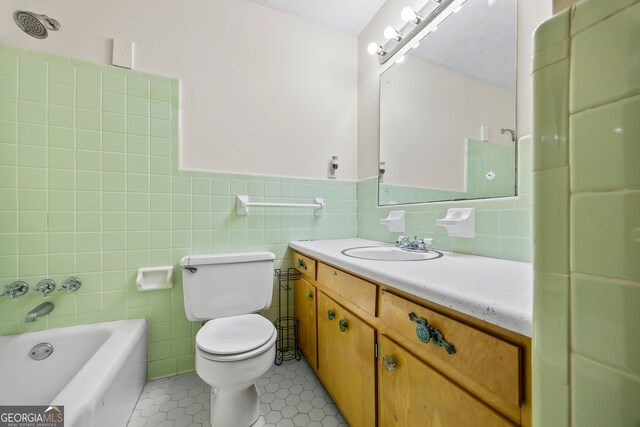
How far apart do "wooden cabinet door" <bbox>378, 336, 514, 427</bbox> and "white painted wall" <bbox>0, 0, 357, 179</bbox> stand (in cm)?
128

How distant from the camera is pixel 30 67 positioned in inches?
46.8

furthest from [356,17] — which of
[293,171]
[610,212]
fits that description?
[610,212]

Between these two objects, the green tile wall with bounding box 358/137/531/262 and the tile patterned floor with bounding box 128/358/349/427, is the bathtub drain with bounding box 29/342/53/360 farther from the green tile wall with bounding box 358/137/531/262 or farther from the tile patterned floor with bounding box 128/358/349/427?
the green tile wall with bounding box 358/137/531/262

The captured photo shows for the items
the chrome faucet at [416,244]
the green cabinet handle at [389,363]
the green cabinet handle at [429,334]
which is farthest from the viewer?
the chrome faucet at [416,244]

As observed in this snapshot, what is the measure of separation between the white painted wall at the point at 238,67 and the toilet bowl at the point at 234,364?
0.94 meters

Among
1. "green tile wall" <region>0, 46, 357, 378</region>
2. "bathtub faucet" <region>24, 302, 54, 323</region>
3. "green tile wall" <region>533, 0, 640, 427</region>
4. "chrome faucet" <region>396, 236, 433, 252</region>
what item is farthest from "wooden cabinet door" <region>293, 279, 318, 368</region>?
"bathtub faucet" <region>24, 302, 54, 323</region>

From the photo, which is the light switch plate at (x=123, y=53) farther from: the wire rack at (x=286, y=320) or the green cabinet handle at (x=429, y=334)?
the green cabinet handle at (x=429, y=334)

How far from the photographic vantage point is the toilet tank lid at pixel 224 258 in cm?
132

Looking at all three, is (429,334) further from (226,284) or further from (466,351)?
(226,284)

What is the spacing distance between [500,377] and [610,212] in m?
0.40

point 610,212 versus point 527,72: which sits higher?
point 527,72

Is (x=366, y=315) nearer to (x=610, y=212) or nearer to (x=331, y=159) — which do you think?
(x=610, y=212)

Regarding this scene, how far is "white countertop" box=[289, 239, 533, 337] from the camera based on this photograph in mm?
458

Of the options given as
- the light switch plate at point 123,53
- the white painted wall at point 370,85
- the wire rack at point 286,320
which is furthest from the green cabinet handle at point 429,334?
the light switch plate at point 123,53
